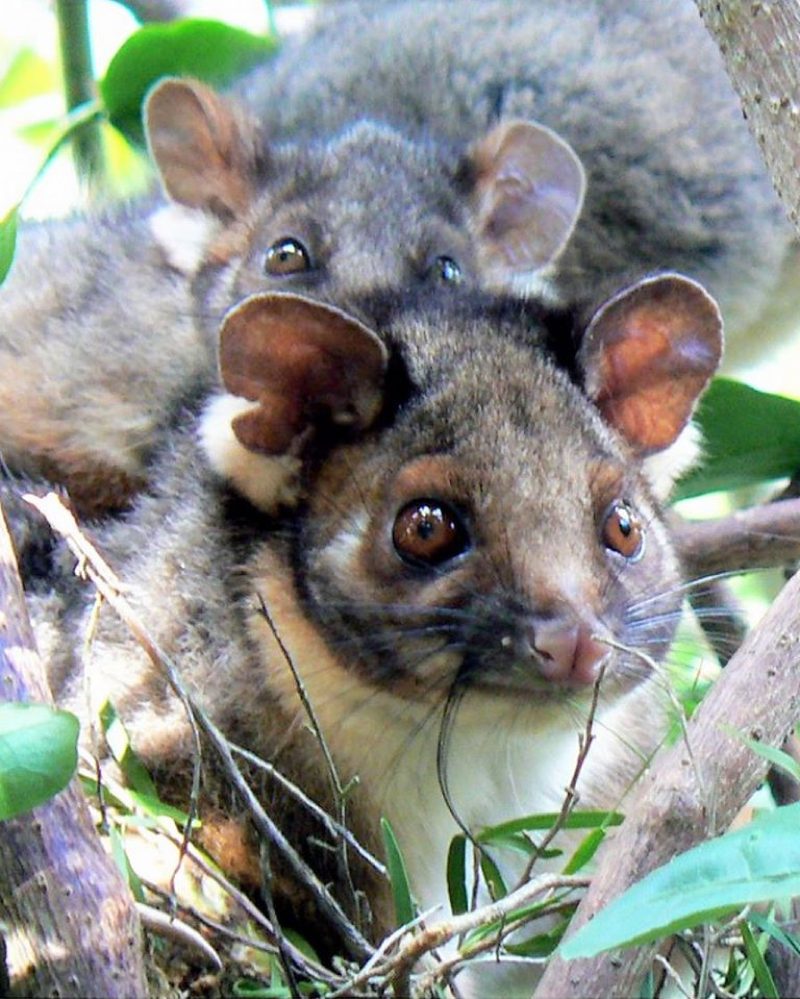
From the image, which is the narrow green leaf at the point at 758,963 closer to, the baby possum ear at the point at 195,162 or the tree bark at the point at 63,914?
the tree bark at the point at 63,914

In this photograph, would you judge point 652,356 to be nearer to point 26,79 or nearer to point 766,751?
point 766,751

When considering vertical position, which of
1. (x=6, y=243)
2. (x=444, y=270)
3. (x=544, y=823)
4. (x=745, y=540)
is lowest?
(x=745, y=540)

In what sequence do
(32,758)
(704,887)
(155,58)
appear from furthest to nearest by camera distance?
(155,58)
(32,758)
(704,887)

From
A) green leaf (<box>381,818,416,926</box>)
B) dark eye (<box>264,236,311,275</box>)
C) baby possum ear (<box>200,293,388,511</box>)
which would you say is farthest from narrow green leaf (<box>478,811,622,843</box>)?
dark eye (<box>264,236,311,275</box>)

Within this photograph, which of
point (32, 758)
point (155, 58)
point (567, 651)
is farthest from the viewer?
point (155, 58)

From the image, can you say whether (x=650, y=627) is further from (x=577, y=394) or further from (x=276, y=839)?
(x=276, y=839)

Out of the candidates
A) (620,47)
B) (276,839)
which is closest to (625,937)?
(276,839)

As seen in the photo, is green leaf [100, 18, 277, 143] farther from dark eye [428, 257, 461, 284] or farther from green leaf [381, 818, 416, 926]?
green leaf [381, 818, 416, 926]

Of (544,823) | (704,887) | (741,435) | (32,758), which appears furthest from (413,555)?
(741,435)
